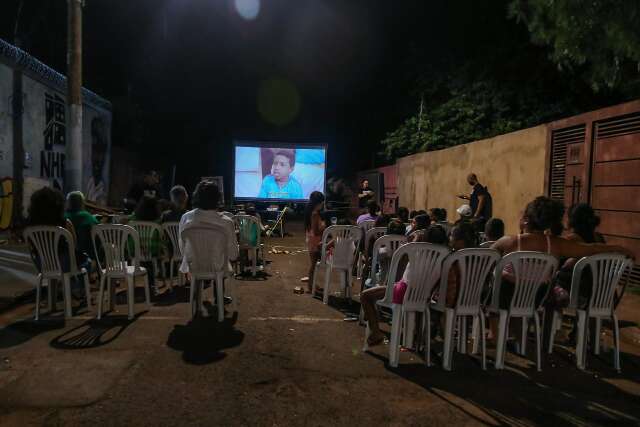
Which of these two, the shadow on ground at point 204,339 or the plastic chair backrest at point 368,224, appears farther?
the plastic chair backrest at point 368,224

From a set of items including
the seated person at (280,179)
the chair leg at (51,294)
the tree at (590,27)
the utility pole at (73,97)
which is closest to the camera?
the chair leg at (51,294)

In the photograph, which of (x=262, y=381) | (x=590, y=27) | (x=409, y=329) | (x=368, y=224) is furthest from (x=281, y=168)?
(x=262, y=381)

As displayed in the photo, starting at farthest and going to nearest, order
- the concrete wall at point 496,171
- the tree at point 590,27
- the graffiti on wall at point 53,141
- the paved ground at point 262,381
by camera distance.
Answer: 1. the graffiti on wall at point 53,141
2. the concrete wall at point 496,171
3. the tree at point 590,27
4. the paved ground at point 262,381

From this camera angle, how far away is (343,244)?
6.68 metres

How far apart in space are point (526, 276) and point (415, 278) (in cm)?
96

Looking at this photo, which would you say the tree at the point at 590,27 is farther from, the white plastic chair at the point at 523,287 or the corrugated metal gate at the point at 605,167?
the white plastic chair at the point at 523,287

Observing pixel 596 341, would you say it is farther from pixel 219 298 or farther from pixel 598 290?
pixel 219 298

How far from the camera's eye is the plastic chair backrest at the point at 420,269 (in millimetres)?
4258

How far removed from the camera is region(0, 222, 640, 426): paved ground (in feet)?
10.8

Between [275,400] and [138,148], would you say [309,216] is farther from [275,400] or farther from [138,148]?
[138,148]

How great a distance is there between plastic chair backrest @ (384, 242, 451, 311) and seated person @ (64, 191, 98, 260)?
12.9 ft

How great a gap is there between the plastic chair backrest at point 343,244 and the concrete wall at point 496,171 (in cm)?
504

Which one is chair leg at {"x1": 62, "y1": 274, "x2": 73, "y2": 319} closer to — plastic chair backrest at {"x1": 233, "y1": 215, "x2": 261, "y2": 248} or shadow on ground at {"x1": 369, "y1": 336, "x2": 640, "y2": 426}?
plastic chair backrest at {"x1": 233, "y1": 215, "x2": 261, "y2": 248}

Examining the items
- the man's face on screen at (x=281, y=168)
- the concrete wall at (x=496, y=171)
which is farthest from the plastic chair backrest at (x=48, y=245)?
the man's face on screen at (x=281, y=168)
